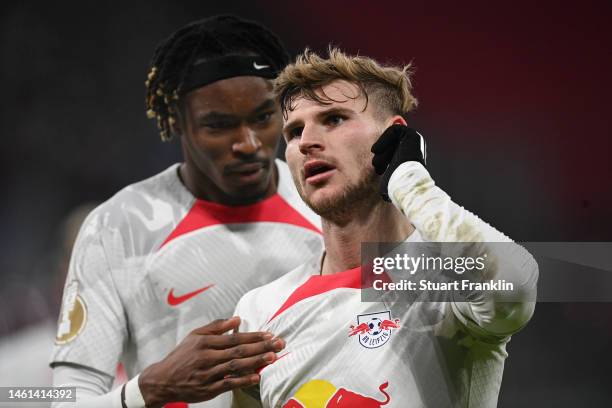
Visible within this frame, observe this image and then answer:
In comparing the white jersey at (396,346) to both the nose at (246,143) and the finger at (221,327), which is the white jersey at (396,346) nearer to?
the finger at (221,327)

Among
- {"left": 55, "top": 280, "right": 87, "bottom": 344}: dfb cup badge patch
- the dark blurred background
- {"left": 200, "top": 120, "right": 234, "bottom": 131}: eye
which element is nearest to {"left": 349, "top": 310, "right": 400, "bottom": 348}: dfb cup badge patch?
{"left": 200, "top": 120, "right": 234, "bottom": 131}: eye

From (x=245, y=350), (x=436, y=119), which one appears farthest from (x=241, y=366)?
(x=436, y=119)

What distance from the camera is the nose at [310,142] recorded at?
224 centimetres

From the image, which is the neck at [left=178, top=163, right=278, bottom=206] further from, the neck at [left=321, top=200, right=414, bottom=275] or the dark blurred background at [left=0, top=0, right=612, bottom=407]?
the dark blurred background at [left=0, top=0, right=612, bottom=407]

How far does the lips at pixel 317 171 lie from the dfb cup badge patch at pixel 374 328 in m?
0.37

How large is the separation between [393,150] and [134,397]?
1.11m

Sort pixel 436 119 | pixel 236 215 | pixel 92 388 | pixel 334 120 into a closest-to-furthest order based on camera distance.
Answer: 1. pixel 334 120
2. pixel 92 388
3. pixel 236 215
4. pixel 436 119

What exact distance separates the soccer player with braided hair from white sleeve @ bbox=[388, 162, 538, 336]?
104 centimetres

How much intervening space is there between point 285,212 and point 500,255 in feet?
4.30

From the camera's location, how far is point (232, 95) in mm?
2832

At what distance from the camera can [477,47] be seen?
3.50 meters

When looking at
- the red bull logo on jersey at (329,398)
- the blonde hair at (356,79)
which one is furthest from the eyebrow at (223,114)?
the red bull logo on jersey at (329,398)

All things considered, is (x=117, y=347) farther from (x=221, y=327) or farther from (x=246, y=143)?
(x=246, y=143)

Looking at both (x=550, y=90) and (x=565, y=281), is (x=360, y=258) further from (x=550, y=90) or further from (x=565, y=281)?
(x=550, y=90)
